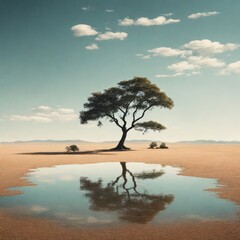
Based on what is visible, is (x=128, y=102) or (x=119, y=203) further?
(x=128, y=102)

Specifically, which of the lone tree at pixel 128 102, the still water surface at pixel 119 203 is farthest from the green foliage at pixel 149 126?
the still water surface at pixel 119 203

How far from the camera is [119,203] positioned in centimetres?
1040

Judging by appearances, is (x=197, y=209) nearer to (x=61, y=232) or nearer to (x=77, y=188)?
(x=61, y=232)

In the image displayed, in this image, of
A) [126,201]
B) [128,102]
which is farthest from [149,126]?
[126,201]

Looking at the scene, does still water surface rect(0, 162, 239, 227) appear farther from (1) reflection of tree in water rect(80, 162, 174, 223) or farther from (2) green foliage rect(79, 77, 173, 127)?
(2) green foliage rect(79, 77, 173, 127)

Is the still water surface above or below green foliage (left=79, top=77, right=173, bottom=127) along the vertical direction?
below

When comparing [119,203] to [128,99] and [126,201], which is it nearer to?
[126,201]

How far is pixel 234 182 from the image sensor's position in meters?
15.0

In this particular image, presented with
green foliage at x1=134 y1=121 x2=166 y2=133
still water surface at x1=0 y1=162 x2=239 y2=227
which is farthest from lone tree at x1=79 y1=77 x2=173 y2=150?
still water surface at x1=0 y1=162 x2=239 y2=227

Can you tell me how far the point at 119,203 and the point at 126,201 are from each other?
42cm

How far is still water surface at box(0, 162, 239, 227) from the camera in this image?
862cm

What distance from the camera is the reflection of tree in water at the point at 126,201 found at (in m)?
8.95

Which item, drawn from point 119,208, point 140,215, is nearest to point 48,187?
point 119,208

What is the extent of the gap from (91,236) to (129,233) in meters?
0.86
